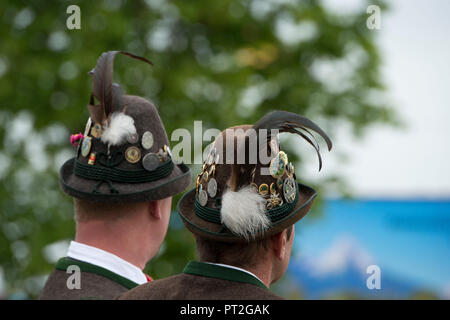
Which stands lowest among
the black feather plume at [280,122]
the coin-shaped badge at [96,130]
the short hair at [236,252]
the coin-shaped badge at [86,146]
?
the short hair at [236,252]

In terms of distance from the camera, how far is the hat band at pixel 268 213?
8.20ft

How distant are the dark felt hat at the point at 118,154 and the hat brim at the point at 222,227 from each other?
526 mm

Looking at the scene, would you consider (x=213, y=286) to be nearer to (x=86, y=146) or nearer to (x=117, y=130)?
(x=117, y=130)

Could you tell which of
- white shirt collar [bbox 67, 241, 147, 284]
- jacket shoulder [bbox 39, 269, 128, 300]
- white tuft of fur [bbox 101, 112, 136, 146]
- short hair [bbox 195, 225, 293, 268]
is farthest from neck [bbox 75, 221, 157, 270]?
short hair [bbox 195, 225, 293, 268]

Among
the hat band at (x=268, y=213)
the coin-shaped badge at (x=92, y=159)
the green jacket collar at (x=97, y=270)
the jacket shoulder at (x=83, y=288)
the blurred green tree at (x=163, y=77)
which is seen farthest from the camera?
the blurred green tree at (x=163, y=77)

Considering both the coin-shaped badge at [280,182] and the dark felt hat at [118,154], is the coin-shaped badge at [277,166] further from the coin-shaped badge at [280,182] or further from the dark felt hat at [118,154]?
the dark felt hat at [118,154]

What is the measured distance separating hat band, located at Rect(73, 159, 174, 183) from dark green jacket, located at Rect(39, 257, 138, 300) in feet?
1.53

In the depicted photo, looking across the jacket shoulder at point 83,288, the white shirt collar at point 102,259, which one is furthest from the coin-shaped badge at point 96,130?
the jacket shoulder at point 83,288

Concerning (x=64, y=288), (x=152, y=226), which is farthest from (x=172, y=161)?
(x=64, y=288)

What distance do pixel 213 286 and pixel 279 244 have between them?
0.34 meters

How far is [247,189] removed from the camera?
8.07ft

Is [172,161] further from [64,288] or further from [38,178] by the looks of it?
[38,178]

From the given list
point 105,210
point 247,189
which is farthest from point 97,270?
point 247,189

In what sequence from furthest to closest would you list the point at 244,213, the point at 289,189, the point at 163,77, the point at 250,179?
the point at 163,77 → the point at 289,189 → the point at 250,179 → the point at 244,213
